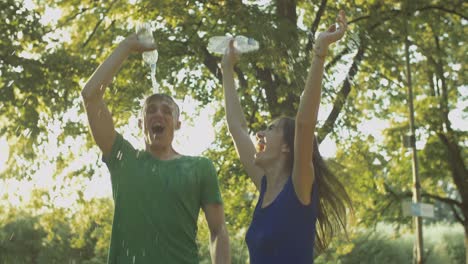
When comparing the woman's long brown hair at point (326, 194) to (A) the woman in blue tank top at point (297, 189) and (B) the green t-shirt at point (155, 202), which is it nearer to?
(A) the woman in blue tank top at point (297, 189)

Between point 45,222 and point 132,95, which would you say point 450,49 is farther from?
point 45,222

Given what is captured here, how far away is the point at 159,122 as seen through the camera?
4.46 meters

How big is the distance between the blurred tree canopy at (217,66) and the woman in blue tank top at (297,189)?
8.68 m

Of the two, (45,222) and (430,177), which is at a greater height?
(430,177)

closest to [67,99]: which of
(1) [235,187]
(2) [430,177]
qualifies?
(1) [235,187]

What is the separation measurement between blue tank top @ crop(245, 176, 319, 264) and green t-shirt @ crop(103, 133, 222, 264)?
0.50 meters

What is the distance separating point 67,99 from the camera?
15992mm

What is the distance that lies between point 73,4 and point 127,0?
5.09ft

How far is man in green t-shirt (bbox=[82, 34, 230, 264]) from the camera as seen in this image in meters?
4.21

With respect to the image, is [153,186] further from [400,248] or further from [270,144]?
[400,248]

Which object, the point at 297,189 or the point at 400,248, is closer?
the point at 297,189

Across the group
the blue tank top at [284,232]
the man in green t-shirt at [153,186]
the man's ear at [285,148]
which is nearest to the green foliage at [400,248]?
the man in green t-shirt at [153,186]

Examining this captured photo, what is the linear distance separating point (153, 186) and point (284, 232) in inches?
32.1

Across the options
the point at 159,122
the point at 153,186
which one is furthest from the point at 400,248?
the point at 153,186
